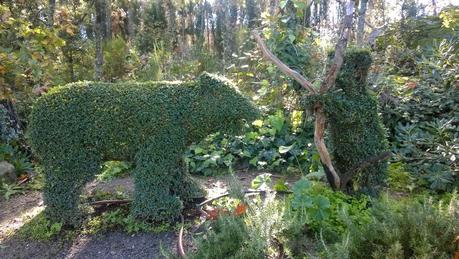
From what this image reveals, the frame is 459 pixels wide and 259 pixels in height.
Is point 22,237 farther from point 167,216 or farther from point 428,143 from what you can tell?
point 428,143

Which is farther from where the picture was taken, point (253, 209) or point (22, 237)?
point (22, 237)

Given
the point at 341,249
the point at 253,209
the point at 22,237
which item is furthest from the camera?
the point at 22,237

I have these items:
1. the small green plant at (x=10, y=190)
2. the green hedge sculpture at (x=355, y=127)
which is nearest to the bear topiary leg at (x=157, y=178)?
the green hedge sculpture at (x=355, y=127)

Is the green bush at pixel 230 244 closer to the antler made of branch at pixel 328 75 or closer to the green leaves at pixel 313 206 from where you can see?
the green leaves at pixel 313 206

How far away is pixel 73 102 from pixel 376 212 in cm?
253

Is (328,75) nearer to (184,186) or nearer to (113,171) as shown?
(184,186)

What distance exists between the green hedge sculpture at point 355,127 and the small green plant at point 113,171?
126 inches

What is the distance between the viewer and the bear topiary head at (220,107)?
3.07 metres

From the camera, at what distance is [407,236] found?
1830mm

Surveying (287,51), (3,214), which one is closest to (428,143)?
(287,51)

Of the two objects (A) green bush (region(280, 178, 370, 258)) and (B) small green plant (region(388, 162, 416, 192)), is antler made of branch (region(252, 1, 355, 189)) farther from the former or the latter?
(B) small green plant (region(388, 162, 416, 192))

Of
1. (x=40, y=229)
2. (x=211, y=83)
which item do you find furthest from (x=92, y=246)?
(x=211, y=83)

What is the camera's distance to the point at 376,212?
2.10m

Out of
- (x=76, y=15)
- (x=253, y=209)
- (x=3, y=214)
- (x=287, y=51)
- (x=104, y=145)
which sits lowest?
(x=3, y=214)
